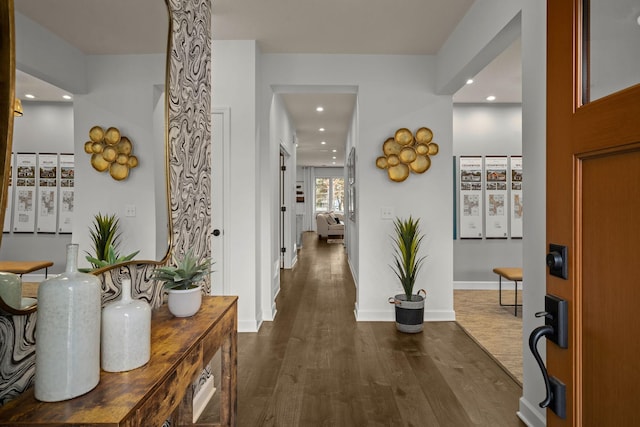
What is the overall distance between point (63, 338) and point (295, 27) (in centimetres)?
305

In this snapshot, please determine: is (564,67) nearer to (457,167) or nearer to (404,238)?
(404,238)

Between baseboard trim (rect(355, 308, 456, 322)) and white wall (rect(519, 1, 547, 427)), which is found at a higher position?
white wall (rect(519, 1, 547, 427))

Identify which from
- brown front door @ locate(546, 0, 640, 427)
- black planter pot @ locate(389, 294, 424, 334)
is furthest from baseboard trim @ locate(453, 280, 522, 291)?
brown front door @ locate(546, 0, 640, 427)

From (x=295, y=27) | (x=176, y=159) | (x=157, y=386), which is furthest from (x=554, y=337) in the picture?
(x=295, y=27)

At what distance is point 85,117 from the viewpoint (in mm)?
1156

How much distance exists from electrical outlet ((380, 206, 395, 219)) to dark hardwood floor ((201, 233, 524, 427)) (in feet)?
3.54

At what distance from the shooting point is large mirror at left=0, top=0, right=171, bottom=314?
0.91m

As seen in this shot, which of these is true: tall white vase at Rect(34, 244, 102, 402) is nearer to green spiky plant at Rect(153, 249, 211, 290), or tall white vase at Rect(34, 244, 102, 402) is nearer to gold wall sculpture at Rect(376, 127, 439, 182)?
green spiky plant at Rect(153, 249, 211, 290)

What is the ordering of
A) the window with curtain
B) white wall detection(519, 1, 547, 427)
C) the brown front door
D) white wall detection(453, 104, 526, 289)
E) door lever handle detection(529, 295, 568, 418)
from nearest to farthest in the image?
the brown front door
door lever handle detection(529, 295, 568, 418)
white wall detection(519, 1, 547, 427)
white wall detection(453, 104, 526, 289)
the window with curtain

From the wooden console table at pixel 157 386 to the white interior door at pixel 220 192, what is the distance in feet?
5.80

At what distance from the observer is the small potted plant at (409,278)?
11.3 feet

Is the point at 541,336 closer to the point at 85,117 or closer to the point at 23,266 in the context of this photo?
the point at 23,266

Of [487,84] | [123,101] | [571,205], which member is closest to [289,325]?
[123,101]

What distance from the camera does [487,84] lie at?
428 cm
